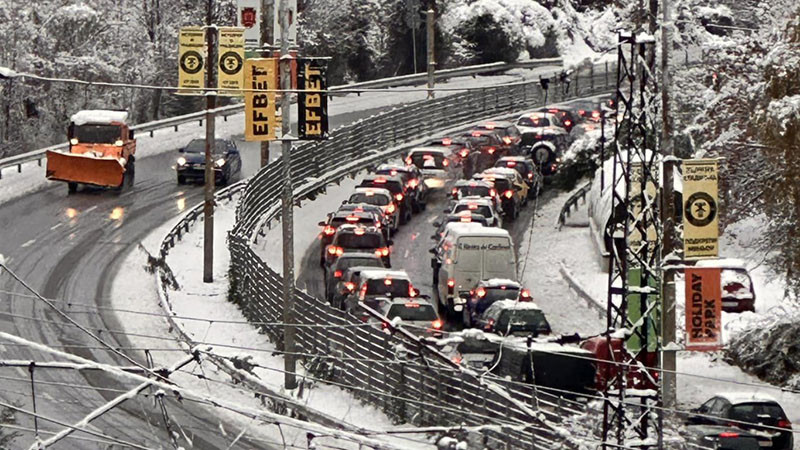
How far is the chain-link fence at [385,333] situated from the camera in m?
25.9

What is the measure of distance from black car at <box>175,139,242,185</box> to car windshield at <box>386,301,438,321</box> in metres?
19.7

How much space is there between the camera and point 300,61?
33156mm

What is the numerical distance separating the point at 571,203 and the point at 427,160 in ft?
17.7

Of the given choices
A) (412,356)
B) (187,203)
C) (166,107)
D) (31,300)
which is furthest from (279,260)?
(166,107)

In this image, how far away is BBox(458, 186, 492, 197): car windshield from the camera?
51938 mm

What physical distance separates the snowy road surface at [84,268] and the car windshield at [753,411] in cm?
822

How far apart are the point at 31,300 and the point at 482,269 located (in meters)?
10.6

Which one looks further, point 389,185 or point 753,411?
point 389,185

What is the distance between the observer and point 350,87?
70812 millimetres

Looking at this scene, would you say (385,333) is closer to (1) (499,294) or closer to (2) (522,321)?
(2) (522,321)

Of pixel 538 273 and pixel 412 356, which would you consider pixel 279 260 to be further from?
pixel 412 356

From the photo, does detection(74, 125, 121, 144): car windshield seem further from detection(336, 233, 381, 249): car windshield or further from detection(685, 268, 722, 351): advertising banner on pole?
detection(685, 268, 722, 351): advertising banner on pole

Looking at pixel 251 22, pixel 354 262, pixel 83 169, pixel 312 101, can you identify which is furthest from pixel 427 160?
pixel 312 101

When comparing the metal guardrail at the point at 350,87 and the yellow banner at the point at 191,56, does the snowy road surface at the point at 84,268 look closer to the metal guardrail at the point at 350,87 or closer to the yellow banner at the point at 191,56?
the metal guardrail at the point at 350,87
